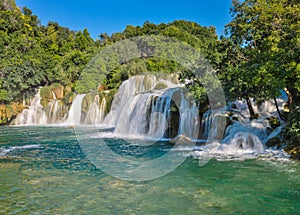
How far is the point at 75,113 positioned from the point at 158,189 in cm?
2306

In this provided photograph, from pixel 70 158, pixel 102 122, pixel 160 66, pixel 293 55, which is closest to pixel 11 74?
pixel 102 122

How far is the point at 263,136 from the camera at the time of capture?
12.0 meters

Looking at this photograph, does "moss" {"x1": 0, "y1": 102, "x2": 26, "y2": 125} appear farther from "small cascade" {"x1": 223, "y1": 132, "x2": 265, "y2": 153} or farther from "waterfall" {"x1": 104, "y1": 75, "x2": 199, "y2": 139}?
"small cascade" {"x1": 223, "y1": 132, "x2": 265, "y2": 153}

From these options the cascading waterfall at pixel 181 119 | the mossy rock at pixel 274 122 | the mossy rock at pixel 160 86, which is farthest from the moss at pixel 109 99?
the mossy rock at pixel 274 122

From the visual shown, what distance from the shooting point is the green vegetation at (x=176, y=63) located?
29.2 feet

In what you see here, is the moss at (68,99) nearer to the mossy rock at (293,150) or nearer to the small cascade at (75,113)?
the small cascade at (75,113)

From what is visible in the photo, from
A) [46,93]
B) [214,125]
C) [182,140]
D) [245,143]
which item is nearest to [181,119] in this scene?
[182,140]

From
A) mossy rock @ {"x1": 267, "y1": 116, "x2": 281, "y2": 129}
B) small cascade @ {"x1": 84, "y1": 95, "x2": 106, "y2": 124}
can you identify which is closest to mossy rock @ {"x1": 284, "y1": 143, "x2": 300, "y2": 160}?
mossy rock @ {"x1": 267, "y1": 116, "x2": 281, "y2": 129}

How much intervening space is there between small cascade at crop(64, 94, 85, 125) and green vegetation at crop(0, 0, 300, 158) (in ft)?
5.16

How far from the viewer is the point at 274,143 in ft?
37.0

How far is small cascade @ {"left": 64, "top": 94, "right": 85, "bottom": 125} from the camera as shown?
90.6 ft

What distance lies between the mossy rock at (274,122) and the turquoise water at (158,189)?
2.93 m

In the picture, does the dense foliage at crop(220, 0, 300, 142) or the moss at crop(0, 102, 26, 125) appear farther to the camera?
the moss at crop(0, 102, 26, 125)

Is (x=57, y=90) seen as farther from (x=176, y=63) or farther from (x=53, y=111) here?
(x=176, y=63)
